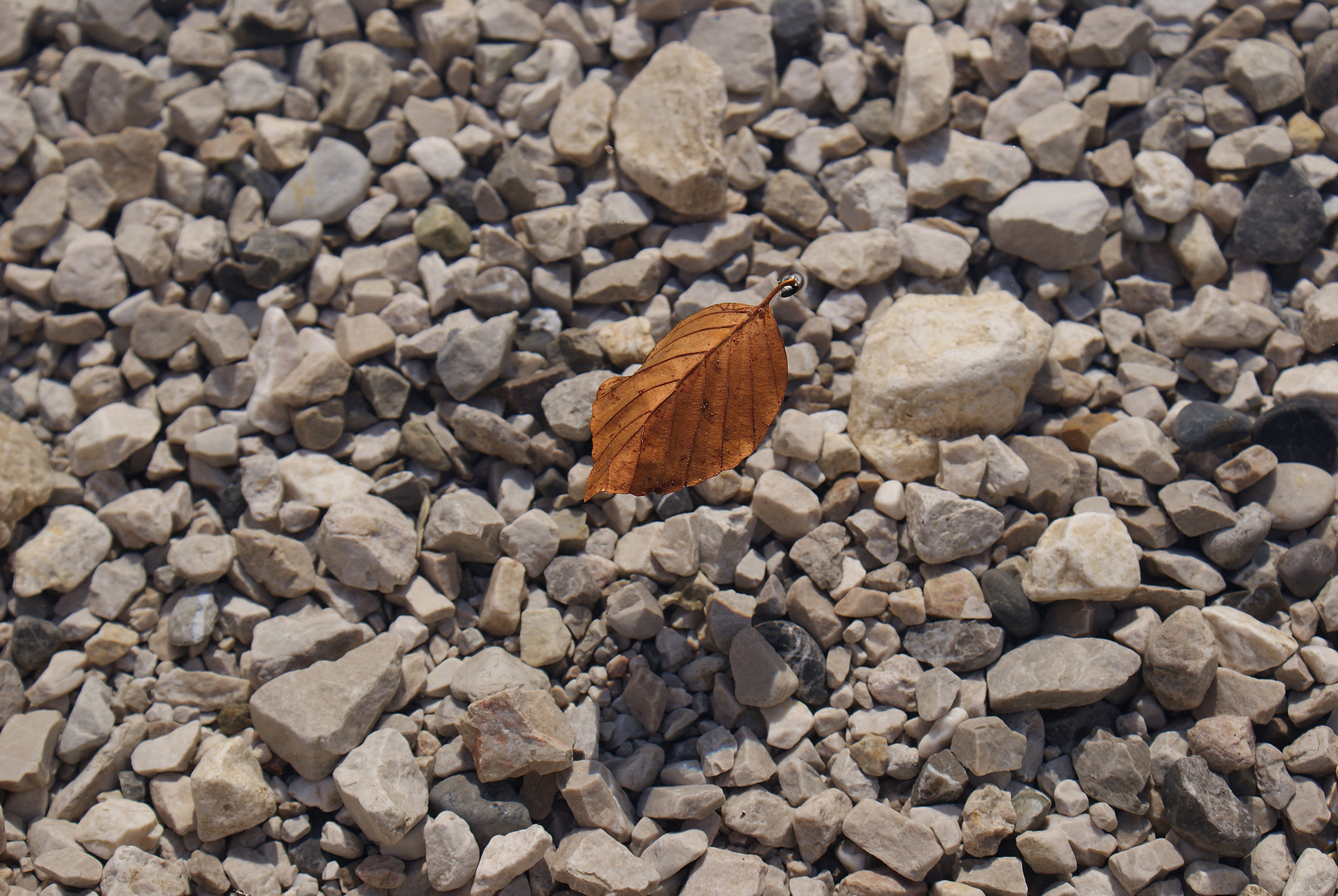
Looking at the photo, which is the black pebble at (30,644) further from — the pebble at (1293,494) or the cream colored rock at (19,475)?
the pebble at (1293,494)

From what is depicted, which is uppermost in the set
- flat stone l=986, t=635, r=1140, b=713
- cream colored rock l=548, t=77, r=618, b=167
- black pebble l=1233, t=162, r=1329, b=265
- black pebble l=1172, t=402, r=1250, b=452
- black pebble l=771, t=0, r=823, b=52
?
black pebble l=771, t=0, r=823, b=52

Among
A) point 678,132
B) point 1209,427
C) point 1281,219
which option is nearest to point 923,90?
point 678,132

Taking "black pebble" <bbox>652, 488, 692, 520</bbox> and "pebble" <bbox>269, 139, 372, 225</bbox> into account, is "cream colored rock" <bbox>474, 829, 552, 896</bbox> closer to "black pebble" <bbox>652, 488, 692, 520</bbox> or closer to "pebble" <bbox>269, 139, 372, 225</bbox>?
"black pebble" <bbox>652, 488, 692, 520</bbox>

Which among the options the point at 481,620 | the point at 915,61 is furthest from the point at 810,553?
the point at 915,61

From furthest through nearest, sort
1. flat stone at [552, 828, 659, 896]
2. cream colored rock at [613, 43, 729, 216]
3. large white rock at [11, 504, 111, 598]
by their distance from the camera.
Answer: cream colored rock at [613, 43, 729, 216] < large white rock at [11, 504, 111, 598] < flat stone at [552, 828, 659, 896]

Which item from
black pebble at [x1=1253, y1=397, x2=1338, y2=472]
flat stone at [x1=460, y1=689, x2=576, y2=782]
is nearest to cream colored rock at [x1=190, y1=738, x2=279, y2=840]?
flat stone at [x1=460, y1=689, x2=576, y2=782]

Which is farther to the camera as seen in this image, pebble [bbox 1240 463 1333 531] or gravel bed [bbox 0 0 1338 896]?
pebble [bbox 1240 463 1333 531]
